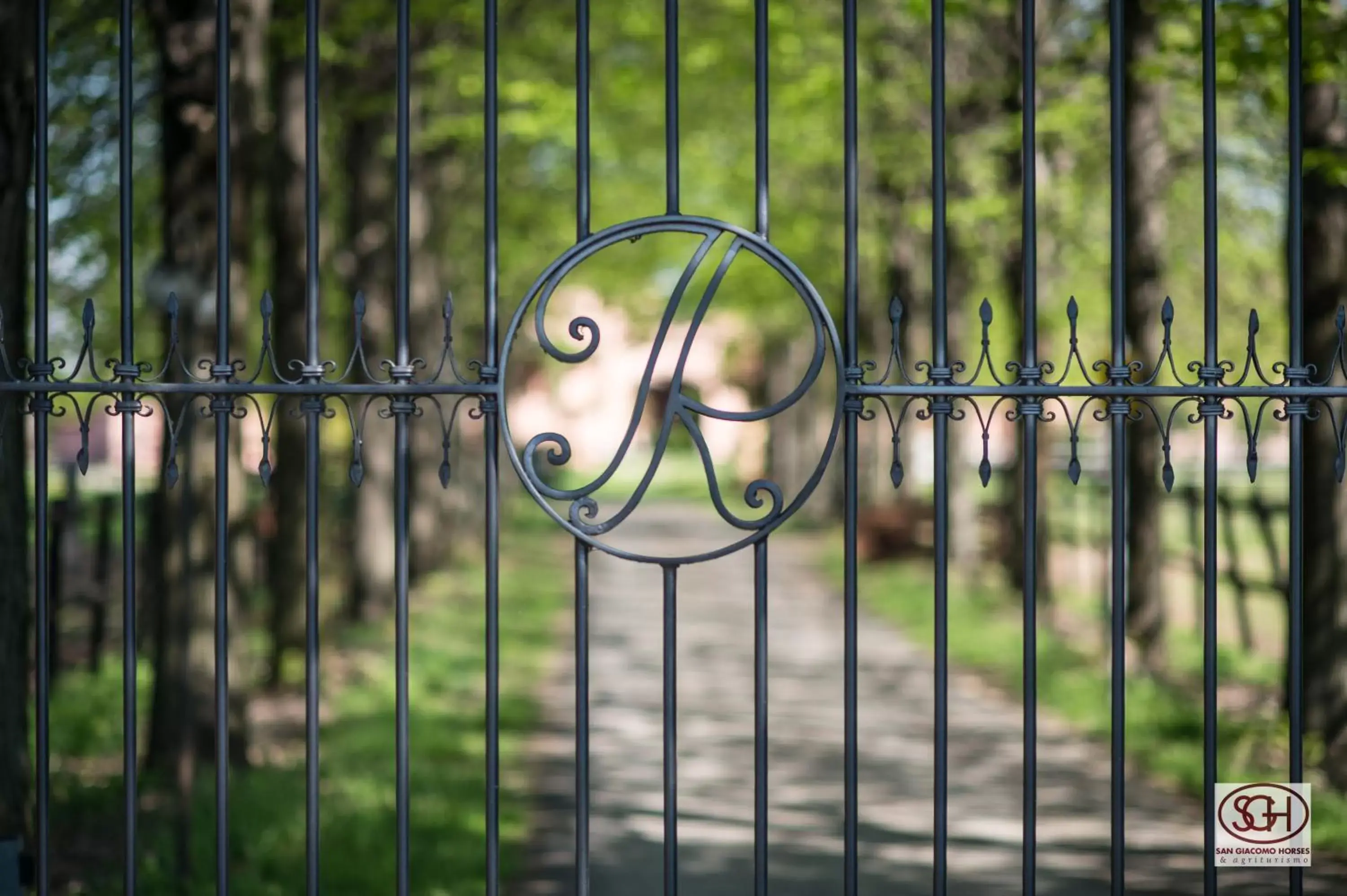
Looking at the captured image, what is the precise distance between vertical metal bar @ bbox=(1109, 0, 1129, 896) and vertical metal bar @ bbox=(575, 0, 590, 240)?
1504mm

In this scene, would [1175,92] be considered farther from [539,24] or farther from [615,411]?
[615,411]

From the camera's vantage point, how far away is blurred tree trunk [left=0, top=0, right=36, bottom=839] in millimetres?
4965

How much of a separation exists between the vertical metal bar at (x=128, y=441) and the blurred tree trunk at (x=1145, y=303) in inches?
317

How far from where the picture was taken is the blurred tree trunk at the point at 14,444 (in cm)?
496

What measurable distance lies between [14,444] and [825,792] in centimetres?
529

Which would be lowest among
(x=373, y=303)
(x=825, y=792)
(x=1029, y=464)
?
(x=825, y=792)

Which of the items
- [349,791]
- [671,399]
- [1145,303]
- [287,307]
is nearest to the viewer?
[671,399]

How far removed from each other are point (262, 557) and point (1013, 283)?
951 cm

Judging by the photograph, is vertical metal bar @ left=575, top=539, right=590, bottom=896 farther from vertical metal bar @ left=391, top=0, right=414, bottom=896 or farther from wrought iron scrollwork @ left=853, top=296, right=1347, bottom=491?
wrought iron scrollwork @ left=853, top=296, right=1347, bottom=491

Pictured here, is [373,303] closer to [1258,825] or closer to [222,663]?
[1258,825]

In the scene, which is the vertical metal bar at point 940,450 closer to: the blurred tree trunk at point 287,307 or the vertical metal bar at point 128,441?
the vertical metal bar at point 128,441

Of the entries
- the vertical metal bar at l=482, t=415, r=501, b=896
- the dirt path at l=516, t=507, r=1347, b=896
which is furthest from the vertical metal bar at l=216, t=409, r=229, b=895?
the dirt path at l=516, t=507, r=1347, b=896

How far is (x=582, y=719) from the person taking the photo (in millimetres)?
4230

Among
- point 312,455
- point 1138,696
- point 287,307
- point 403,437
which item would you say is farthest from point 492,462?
point 1138,696
